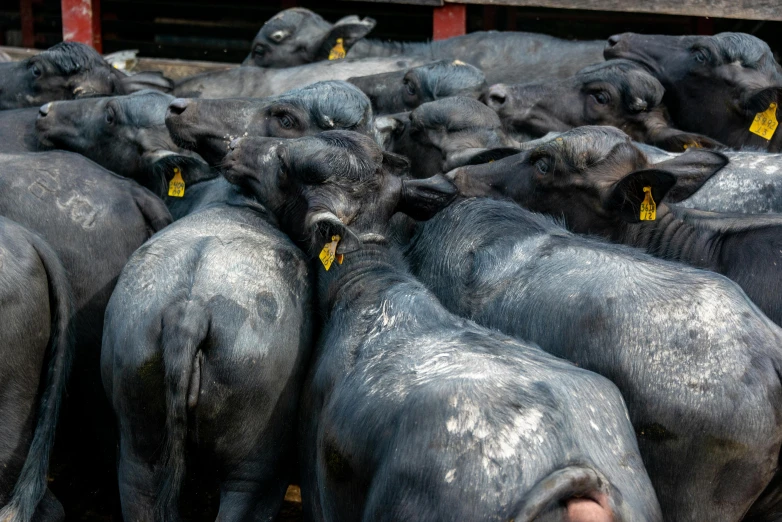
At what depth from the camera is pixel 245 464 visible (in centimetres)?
454

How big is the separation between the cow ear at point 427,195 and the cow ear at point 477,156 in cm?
78

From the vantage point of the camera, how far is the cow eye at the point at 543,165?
17.8 ft

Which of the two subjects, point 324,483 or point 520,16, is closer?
point 324,483

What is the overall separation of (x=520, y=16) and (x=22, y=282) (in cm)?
920

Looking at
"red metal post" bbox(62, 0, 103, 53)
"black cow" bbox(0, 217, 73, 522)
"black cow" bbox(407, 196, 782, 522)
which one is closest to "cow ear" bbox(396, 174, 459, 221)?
"black cow" bbox(407, 196, 782, 522)

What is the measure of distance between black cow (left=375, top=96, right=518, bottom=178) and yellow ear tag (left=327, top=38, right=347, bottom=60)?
3.02 m

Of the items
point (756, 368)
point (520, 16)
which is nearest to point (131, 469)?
point (756, 368)

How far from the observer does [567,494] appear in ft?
9.70

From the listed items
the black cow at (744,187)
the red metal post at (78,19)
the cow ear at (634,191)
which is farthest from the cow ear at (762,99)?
the red metal post at (78,19)

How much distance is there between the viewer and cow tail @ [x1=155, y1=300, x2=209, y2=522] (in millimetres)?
4285

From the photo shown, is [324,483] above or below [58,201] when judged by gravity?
below

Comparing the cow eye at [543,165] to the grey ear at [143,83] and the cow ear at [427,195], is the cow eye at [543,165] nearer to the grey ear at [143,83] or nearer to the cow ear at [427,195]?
the cow ear at [427,195]

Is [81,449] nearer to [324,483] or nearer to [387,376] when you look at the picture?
[324,483]

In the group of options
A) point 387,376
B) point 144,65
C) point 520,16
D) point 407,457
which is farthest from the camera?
point 520,16
